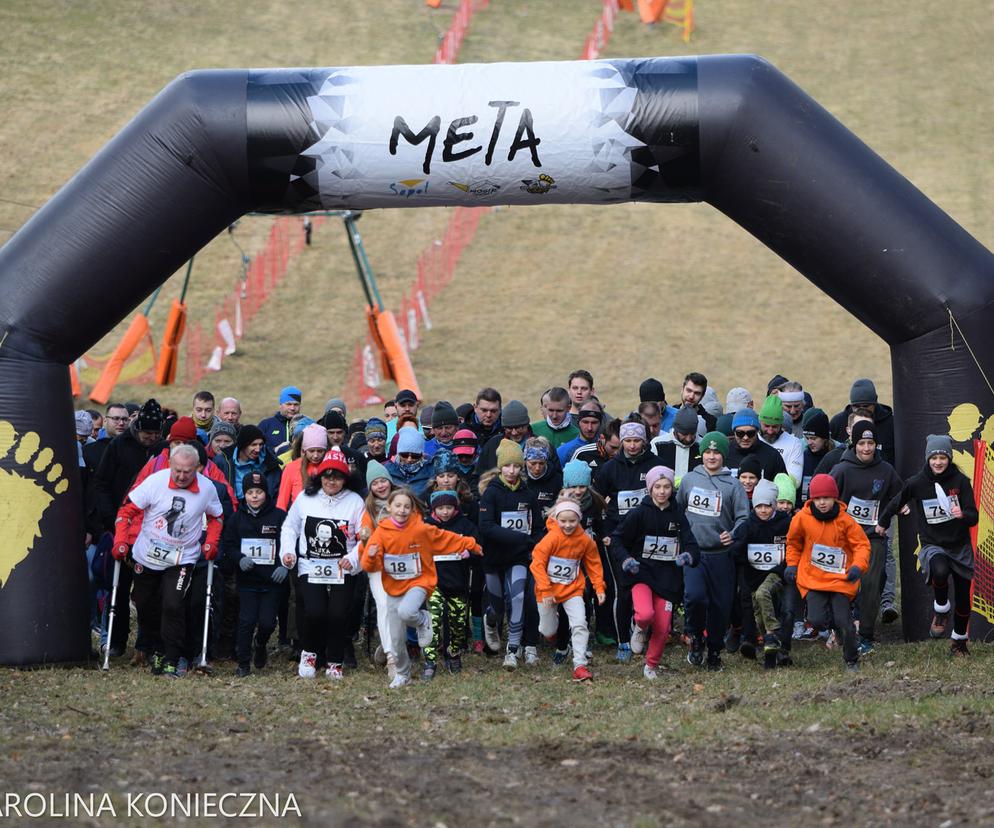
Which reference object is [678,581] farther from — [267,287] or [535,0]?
[535,0]

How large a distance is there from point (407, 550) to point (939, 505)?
394 cm

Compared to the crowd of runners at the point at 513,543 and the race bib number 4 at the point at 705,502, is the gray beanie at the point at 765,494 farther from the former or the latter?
the race bib number 4 at the point at 705,502

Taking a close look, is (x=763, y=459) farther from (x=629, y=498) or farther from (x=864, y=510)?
(x=629, y=498)

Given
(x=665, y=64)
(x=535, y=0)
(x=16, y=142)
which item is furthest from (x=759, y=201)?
(x=535, y=0)

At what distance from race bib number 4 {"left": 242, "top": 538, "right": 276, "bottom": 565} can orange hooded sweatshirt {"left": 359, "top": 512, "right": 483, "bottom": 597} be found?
1.01 m

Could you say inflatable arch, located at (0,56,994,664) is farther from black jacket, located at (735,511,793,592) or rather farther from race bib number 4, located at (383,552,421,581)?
race bib number 4, located at (383,552,421,581)

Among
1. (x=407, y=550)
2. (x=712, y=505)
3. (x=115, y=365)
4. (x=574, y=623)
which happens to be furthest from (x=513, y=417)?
(x=115, y=365)

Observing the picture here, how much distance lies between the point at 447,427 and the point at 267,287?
2104cm

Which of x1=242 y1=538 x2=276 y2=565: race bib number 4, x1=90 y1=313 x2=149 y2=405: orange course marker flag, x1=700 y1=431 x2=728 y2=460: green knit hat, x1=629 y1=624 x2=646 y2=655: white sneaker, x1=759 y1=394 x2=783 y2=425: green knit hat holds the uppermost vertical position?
x1=90 y1=313 x2=149 y2=405: orange course marker flag

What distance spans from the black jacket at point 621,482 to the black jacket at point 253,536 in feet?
8.46

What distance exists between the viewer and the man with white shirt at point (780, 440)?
41.6 feet

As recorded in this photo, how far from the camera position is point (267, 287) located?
108 feet

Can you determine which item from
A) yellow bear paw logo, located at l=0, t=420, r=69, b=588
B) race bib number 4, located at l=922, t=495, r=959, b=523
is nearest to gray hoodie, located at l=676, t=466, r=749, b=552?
race bib number 4, located at l=922, t=495, r=959, b=523

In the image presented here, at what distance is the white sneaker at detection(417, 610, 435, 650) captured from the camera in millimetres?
10883
